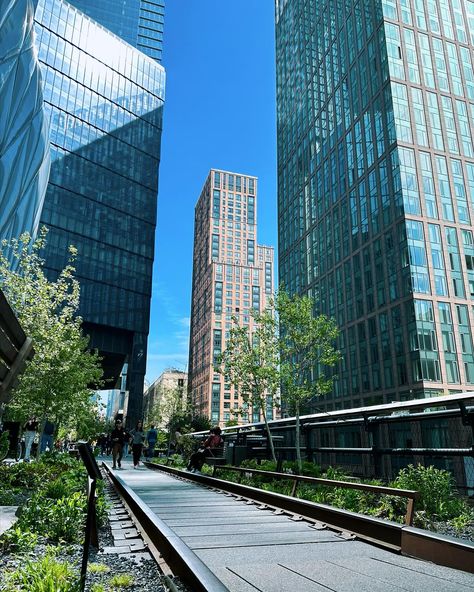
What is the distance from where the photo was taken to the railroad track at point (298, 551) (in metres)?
3.57

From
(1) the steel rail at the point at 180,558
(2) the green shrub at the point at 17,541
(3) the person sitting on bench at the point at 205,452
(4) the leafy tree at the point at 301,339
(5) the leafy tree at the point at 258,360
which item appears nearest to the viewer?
(1) the steel rail at the point at 180,558

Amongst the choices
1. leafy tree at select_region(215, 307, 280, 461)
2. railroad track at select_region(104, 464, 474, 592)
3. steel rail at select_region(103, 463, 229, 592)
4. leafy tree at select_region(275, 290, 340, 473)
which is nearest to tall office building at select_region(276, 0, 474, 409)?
leafy tree at select_region(275, 290, 340, 473)

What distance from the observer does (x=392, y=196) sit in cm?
5322

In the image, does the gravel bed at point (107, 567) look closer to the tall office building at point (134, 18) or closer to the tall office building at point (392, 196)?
the tall office building at point (392, 196)

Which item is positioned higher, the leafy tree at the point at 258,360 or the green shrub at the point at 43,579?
the leafy tree at the point at 258,360

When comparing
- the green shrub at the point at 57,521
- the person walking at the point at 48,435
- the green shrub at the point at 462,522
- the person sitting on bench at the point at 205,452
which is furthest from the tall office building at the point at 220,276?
the green shrub at the point at 57,521

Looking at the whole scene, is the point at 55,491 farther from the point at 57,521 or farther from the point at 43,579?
the point at 43,579

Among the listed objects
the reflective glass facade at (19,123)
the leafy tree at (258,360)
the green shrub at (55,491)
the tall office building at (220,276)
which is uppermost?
the tall office building at (220,276)

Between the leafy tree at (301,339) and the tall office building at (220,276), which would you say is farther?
the tall office building at (220,276)

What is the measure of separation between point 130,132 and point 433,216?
59.4 m

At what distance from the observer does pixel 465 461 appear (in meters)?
6.64

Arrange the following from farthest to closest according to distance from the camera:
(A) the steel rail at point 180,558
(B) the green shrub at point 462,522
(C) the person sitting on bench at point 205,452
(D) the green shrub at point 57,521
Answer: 1. (C) the person sitting on bench at point 205,452
2. (B) the green shrub at point 462,522
3. (D) the green shrub at point 57,521
4. (A) the steel rail at point 180,558

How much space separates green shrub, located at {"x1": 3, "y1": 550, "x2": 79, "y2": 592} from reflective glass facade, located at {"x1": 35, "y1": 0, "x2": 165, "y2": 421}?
231 feet

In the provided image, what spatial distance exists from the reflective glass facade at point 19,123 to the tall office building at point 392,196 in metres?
38.0
